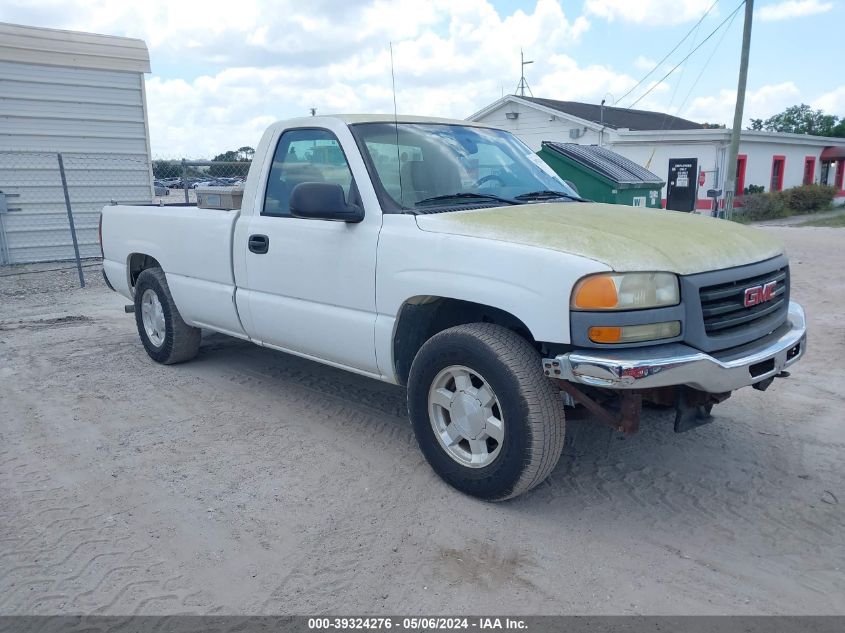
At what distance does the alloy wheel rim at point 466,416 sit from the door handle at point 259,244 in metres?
1.67

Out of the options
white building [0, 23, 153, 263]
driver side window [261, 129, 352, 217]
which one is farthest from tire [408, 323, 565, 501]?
white building [0, 23, 153, 263]

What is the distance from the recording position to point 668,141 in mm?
23375

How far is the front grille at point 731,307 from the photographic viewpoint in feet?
11.0

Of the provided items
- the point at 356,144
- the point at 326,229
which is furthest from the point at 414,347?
the point at 356,144

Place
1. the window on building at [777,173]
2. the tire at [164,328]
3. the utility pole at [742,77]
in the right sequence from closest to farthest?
the tire at [164,328]
the utility pole at [742,77]
the window on building at [777,173]

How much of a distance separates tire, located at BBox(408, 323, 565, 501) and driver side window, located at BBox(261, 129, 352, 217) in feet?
4.23

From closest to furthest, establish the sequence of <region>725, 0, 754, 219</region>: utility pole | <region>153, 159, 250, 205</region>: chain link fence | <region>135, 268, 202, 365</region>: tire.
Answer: <region>135, 268, 202, 365</region>: tire
<region>153, 159, 250, 205</region>: chain link fence
<region>725, 0, 754, 219</region>: utility pole

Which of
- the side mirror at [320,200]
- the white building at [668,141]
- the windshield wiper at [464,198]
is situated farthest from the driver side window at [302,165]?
the white building at [668,141]

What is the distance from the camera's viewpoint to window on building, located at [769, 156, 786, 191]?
2794 centimetres

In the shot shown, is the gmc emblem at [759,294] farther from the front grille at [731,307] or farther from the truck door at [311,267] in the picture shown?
the truck door at [311,267]

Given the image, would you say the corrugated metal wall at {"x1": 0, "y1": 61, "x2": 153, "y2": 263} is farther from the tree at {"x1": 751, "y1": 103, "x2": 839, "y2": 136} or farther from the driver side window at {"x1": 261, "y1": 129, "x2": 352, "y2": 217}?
the tree at {"x1": 751, "y1": 103, "x2": 839, "y2": 136}

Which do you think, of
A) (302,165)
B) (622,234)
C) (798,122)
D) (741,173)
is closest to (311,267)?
(302,165)

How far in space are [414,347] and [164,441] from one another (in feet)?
5.88

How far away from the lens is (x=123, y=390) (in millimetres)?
5734
